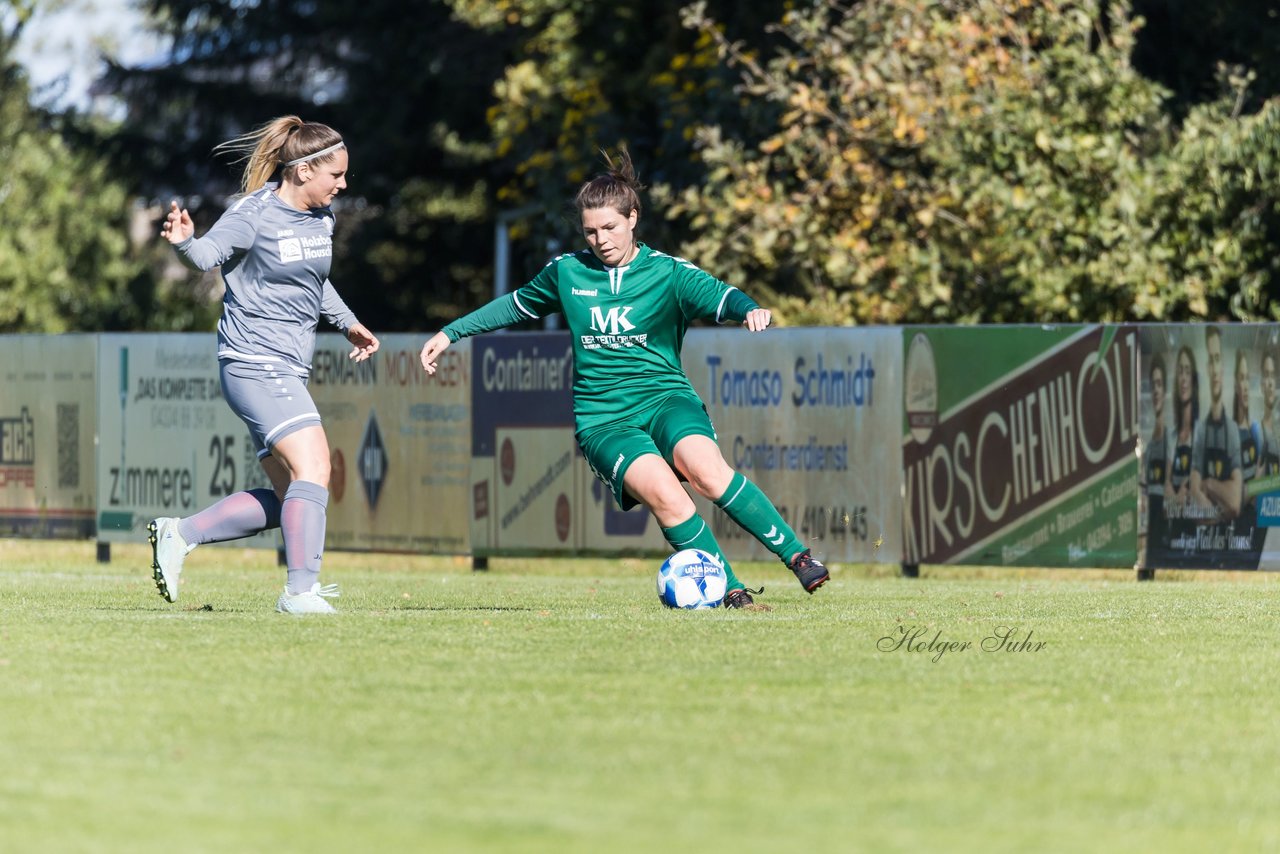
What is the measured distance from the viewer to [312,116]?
33.1m

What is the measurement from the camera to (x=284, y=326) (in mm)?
9047

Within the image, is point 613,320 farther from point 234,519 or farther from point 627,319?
point 234,519

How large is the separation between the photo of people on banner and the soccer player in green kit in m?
5.51

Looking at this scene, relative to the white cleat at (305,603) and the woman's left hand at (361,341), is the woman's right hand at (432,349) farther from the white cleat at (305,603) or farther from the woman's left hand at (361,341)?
the white cleat at (305,603)

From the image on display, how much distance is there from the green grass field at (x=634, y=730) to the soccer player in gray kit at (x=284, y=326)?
34 cm

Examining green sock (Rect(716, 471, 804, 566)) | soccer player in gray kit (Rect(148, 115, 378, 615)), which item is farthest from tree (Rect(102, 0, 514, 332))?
green sock (Rect(716, 471, 804, 566))

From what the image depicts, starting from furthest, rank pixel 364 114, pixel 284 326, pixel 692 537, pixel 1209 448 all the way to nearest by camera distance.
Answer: pixel 364 114, pixel 1209 448, pixel 692 537, pixel 284 326

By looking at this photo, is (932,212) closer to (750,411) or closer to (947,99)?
(947,99)

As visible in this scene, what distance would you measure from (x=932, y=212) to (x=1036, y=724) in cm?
1426

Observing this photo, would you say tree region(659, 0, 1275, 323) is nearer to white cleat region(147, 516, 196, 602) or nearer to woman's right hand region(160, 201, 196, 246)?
white cleat region(147, 516, 196, 602)

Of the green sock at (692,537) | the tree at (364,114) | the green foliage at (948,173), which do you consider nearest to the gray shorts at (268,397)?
the green sock at (692,537)

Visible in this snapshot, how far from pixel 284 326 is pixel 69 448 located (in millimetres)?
8636

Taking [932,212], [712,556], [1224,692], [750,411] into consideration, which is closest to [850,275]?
[932,212]

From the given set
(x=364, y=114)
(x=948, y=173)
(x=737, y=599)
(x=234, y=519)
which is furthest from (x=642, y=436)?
(x=364, y=114)
